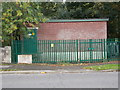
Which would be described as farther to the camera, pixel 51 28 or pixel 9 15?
pixel 51 28

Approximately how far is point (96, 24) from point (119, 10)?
7.16 metres

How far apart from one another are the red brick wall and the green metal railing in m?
1.65

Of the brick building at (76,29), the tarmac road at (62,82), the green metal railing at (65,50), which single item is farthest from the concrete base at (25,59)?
the tarmac road at (62,82)

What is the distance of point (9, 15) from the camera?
45.3 ft

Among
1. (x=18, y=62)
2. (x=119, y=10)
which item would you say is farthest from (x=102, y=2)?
(x=18, y=62)

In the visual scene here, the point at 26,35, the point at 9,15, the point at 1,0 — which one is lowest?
the point at 26,35

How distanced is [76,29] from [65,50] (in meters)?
2.69

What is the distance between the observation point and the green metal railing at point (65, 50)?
609 inches

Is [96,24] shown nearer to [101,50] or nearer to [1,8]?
[101,50]

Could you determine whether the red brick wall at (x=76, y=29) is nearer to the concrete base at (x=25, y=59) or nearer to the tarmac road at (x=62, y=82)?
the concrete base at (x=25, y=59)

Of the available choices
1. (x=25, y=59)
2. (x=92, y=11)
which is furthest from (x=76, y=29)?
(x=92, y=11)

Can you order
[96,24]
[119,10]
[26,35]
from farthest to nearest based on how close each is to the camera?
[119,10] < [96,24] < [26,35]

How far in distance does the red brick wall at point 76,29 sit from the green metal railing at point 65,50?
1.65m

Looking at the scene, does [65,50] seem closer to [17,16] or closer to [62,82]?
[17,16]
